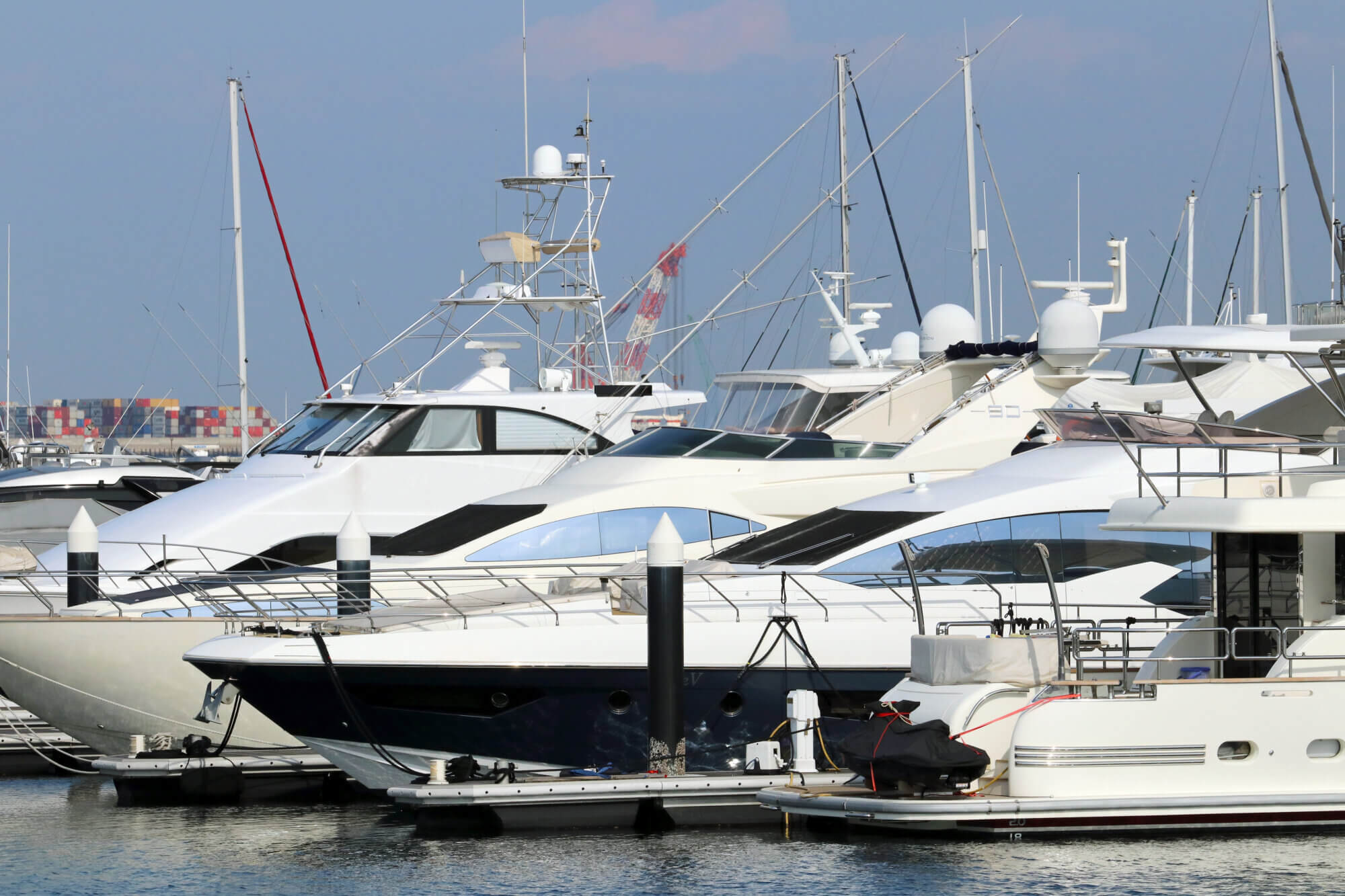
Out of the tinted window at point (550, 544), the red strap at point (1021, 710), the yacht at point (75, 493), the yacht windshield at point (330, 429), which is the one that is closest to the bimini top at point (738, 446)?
the tinted window at point (550, 544)

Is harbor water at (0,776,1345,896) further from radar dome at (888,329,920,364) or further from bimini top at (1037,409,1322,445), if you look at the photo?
radar dome at (888,329,920,364)

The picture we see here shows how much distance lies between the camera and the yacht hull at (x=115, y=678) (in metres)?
14.1

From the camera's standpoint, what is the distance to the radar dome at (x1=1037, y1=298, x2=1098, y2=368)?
18250 millimetres

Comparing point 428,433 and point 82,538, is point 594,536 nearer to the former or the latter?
point 428,433

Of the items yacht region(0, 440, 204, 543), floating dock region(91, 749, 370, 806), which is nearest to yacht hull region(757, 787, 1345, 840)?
floating dock region(91, 749, 370, 806)

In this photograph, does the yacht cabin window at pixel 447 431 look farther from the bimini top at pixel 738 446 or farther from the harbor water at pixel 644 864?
the harbor water at pixel 644 864

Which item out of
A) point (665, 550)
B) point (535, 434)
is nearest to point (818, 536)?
point (665, 550)

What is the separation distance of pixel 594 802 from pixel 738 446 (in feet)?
19.4

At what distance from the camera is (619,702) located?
12414mm

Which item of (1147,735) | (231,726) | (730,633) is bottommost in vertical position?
(231,726)

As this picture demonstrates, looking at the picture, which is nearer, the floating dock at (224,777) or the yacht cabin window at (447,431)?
the floating dock at (224,777)

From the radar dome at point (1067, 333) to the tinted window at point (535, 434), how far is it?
17.7 ft

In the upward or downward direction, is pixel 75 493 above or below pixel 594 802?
above

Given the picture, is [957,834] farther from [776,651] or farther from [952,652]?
[776,651]
